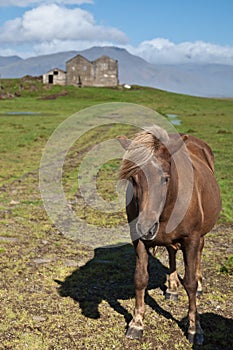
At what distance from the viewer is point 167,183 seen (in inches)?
195

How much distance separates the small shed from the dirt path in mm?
91139

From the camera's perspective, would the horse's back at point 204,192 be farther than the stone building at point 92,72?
No

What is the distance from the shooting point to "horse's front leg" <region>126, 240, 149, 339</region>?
18.5 feet

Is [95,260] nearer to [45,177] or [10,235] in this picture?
[10,235]

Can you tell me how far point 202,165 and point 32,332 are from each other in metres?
3.71

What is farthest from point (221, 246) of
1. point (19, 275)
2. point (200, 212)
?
point (19, 275)

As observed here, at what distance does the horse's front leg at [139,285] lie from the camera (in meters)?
5.63

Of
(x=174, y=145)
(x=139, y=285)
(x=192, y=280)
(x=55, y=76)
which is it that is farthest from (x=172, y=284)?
(x=55, y=76)

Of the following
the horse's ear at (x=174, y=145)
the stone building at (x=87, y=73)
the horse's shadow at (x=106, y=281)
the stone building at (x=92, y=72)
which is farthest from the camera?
the stone building at (x=92, y=72)

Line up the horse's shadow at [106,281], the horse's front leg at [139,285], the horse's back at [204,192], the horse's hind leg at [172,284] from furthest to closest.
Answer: the horse's hind leg at [172,284] → the horse's shadow at [106,281] → the horse's back at [204,192] → the horse's front leg at [139,285]

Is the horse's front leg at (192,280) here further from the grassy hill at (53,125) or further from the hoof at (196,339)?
the grassy hill at (53,125)

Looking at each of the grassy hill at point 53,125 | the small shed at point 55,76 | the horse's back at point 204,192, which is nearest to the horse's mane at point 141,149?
the horse's back at point 204,192

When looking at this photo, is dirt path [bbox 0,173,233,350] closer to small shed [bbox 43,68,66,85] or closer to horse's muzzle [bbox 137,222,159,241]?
horse's muzzle [bbox 137,222,159,241]

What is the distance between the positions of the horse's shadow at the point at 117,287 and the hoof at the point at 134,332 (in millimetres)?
399
